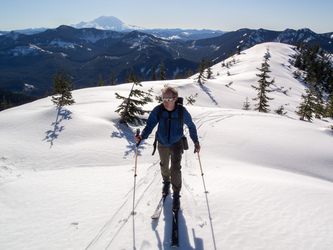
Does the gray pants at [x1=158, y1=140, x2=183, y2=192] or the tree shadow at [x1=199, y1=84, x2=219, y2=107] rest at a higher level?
the gray pants at [x1=158, y1=140, x2=183, y2=192]

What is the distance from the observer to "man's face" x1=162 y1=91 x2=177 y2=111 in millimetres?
4363

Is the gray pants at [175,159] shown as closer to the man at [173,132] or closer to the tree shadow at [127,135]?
the man at [173,132]

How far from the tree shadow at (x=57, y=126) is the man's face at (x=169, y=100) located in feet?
24.1

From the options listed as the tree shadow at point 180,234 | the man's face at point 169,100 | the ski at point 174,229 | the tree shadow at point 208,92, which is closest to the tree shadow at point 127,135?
the tree shadow at point 180,234

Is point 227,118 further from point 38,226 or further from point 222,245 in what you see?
point 38,226

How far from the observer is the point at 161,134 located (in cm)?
469

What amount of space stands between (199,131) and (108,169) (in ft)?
23.5

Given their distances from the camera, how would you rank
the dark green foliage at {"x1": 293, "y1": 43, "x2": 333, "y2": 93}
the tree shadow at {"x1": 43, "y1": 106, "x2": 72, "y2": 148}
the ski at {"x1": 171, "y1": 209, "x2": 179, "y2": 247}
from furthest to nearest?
the dark green foliage at {"x1": 293, "y1": 43, "x2": 333, "y2": 93}
the tree shadow at {"x1": 43, "y1": 106, "x2": 72, "y2": 148}
the ski at {"x1": 171, "y1": 209, "x2": 179, "y2": 247}

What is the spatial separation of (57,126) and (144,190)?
7804mm

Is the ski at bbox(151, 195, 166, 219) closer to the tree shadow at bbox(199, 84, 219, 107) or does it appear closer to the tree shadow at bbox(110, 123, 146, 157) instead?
the tree shadow at bbox(110, 123, 146, 157)

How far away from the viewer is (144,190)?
5.78 metres

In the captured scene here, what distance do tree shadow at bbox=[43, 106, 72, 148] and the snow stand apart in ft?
0.17

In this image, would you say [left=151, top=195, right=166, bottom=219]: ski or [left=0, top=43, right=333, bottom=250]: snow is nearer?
[left=0, top=43, right=333, bottom=250]: snow

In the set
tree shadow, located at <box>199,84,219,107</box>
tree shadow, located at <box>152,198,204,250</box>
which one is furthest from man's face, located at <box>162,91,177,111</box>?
tree shadow, located at <box>199,84,219,107</box>
